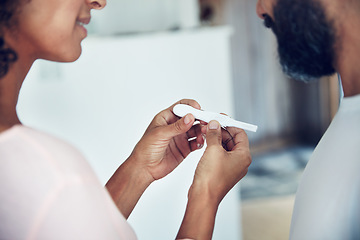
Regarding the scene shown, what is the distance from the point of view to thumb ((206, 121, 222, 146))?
0.78m

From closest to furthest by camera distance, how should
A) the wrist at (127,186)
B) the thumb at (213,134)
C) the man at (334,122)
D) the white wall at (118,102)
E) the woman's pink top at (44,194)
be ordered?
the woman's pink top at (44,194)
the man at (334,122)
the thumb at (213,134)
the wrist at (127,186)
the white wall at (118,102)

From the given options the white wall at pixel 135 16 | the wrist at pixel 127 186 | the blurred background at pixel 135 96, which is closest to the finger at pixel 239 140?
the wrist at pixel 127 186

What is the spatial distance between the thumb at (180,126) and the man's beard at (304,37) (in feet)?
0.75

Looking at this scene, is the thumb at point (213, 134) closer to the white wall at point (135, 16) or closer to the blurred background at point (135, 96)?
the blurred background at point (135, 96)

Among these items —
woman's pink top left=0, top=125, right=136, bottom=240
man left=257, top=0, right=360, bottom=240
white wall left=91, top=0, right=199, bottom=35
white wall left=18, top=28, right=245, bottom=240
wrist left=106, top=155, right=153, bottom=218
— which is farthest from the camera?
white wall left=91, top=0, right=199, bottom=35

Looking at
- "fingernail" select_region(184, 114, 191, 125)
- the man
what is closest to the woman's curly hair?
"fingernail" select_region(184, 114, 191, 125)

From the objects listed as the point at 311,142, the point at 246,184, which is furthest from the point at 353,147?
the point at 311,142

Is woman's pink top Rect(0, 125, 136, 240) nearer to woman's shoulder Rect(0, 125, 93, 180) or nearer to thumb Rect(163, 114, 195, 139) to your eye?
woman's shoulder Rect(0, 125, 93, 180)

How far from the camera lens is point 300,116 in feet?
14.4

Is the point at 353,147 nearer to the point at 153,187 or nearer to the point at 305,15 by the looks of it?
the point at 305,15

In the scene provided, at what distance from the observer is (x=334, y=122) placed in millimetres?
744

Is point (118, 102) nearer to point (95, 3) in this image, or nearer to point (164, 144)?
point (164, 144)

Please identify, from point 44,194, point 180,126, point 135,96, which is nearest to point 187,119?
point 180,126

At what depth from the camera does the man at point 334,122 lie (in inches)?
26.1
